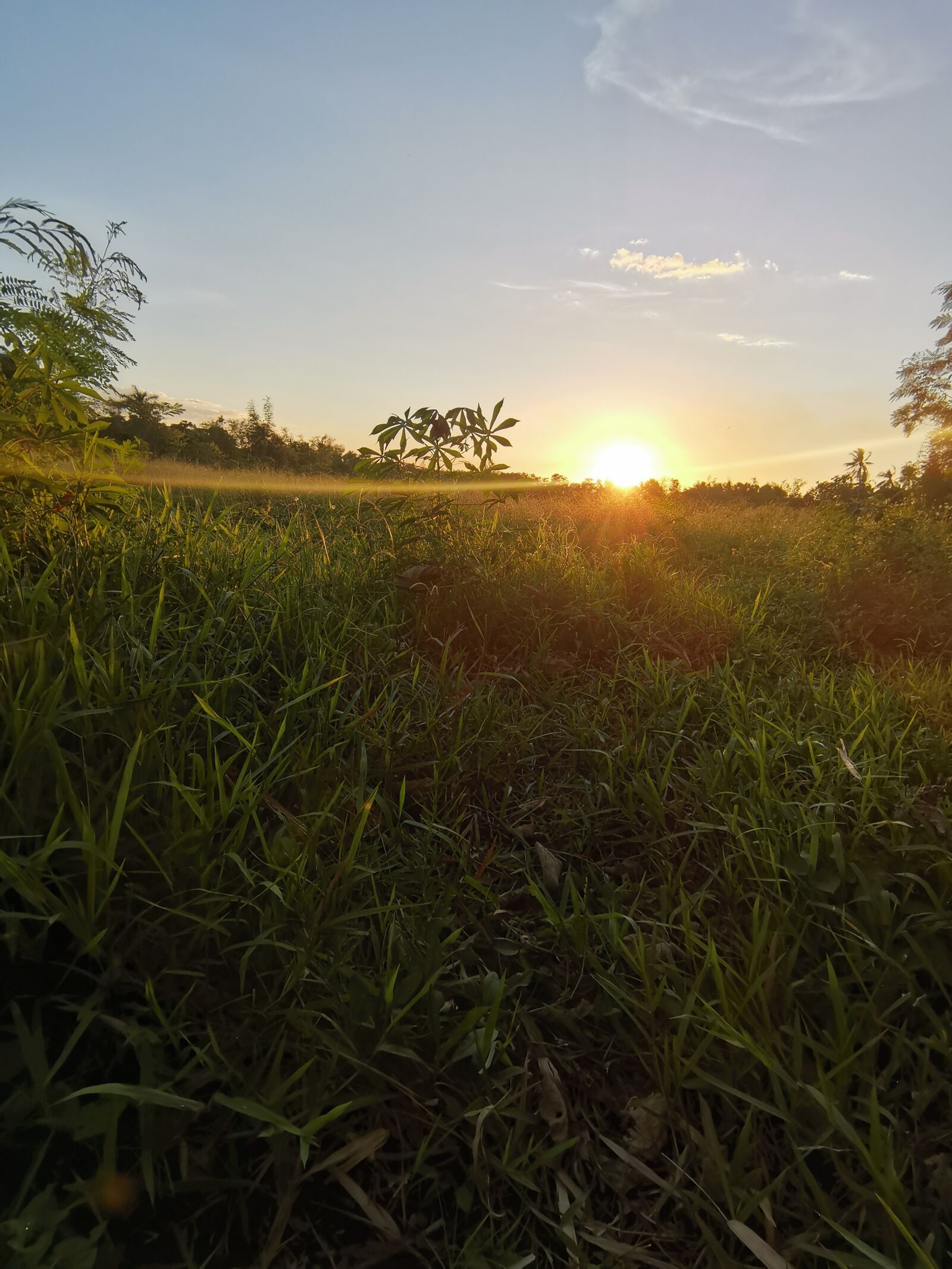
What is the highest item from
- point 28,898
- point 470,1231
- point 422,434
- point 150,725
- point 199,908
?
point 422,434

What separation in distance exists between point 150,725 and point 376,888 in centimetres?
71

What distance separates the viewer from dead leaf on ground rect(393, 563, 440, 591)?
109 inches

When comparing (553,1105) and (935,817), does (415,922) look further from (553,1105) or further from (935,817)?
(935,817)

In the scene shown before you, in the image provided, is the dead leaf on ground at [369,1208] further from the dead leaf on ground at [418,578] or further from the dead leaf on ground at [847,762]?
the dead leaf on ground at [418,578]

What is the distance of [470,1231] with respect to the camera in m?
1.03

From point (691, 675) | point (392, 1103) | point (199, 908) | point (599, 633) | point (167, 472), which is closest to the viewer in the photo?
point (392, 1103)

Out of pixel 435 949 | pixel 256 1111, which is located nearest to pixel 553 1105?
pixel 435 949

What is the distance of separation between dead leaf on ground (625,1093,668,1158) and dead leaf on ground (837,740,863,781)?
103 cm

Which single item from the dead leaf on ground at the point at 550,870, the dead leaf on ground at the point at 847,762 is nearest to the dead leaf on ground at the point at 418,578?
the dead leaf on ground at the point at 550,870

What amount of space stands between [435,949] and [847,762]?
1319 mm

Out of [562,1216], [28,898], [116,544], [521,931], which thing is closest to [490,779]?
[521,931]

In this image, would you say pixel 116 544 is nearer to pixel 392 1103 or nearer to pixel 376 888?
pixel 376 888

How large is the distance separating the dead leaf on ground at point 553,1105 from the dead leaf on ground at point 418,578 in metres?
1.92

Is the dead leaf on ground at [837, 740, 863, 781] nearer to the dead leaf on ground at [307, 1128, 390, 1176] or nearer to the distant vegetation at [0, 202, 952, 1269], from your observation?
the distant vegetation at [0, 202, 952, 1269]
